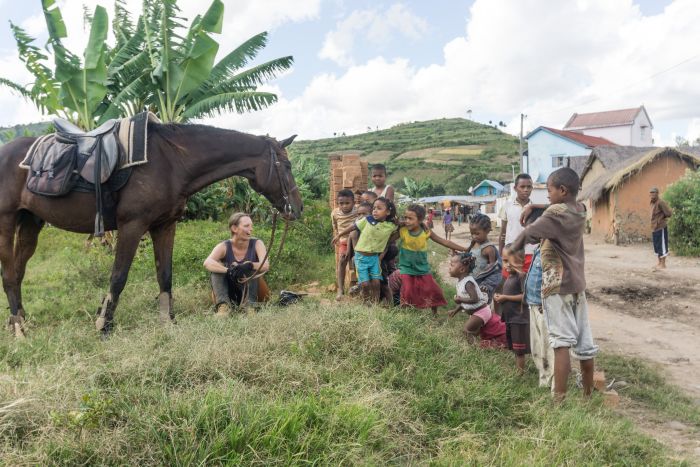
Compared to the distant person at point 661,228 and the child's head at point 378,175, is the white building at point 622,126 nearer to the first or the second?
the distant person at point 661,228

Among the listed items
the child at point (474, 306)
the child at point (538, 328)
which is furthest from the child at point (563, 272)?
the child at point (474, 306)

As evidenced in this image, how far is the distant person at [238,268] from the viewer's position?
494 cm

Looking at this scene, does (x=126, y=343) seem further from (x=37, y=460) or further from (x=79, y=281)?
(x=79, y=281)

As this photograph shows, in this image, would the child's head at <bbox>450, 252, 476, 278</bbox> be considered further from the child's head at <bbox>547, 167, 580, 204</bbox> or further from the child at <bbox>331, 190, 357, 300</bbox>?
the child at <bbox>331, 190, 357, 300</bbox>

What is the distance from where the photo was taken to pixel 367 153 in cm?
7294

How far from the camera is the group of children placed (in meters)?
3.50

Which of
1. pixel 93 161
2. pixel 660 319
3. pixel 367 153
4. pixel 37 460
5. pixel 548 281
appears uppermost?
pixel 367 153

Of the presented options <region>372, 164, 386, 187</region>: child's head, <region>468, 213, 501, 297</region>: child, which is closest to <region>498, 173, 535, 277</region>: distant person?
<region>468, 213, 501, 297</region>: child

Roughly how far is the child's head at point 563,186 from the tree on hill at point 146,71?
680 cm

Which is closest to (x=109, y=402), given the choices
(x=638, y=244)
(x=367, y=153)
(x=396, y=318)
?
(x=396, y=318)

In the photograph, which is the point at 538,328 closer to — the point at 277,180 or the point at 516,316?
the point at 516,316

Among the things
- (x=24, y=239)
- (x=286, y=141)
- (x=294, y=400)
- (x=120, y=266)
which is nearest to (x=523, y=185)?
(x=286, y=141)

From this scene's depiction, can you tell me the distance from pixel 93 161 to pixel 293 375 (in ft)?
8.55

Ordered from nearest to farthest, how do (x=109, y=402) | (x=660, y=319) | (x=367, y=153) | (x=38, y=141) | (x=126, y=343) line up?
(x=109, y=402) → (x=126, y=343) → (x=38, y=141) → (x=660, y=319) → (x=367, y=153)
